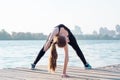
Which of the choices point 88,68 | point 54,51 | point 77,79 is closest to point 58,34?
point 54,51

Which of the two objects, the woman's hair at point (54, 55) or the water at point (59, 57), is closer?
the woman's hair at point (54, 55)

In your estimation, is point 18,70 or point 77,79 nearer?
point 77,79

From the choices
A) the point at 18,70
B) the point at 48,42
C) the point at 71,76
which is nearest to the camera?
the point at 71,76

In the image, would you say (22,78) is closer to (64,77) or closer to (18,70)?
(64,77)

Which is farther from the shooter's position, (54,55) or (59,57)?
(59,57)

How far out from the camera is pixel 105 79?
8.48 meters

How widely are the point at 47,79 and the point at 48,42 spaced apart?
1.51 m

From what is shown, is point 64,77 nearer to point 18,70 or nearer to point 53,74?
point 53,74

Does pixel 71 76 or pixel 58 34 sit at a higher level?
pixel 58 34

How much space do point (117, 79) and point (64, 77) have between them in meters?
1.15

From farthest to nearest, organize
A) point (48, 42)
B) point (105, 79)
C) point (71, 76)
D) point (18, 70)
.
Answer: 1. point (18, 70)
2. point (48, 42)
3. point (71, 76)
4. point (105, 79)

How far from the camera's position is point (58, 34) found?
8969 millimetres

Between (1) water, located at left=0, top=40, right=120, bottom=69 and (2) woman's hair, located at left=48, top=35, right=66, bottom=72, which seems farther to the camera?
(1) water, located at left=0, top=40, right=120, bottom=69

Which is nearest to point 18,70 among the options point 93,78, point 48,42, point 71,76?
point 48,42
